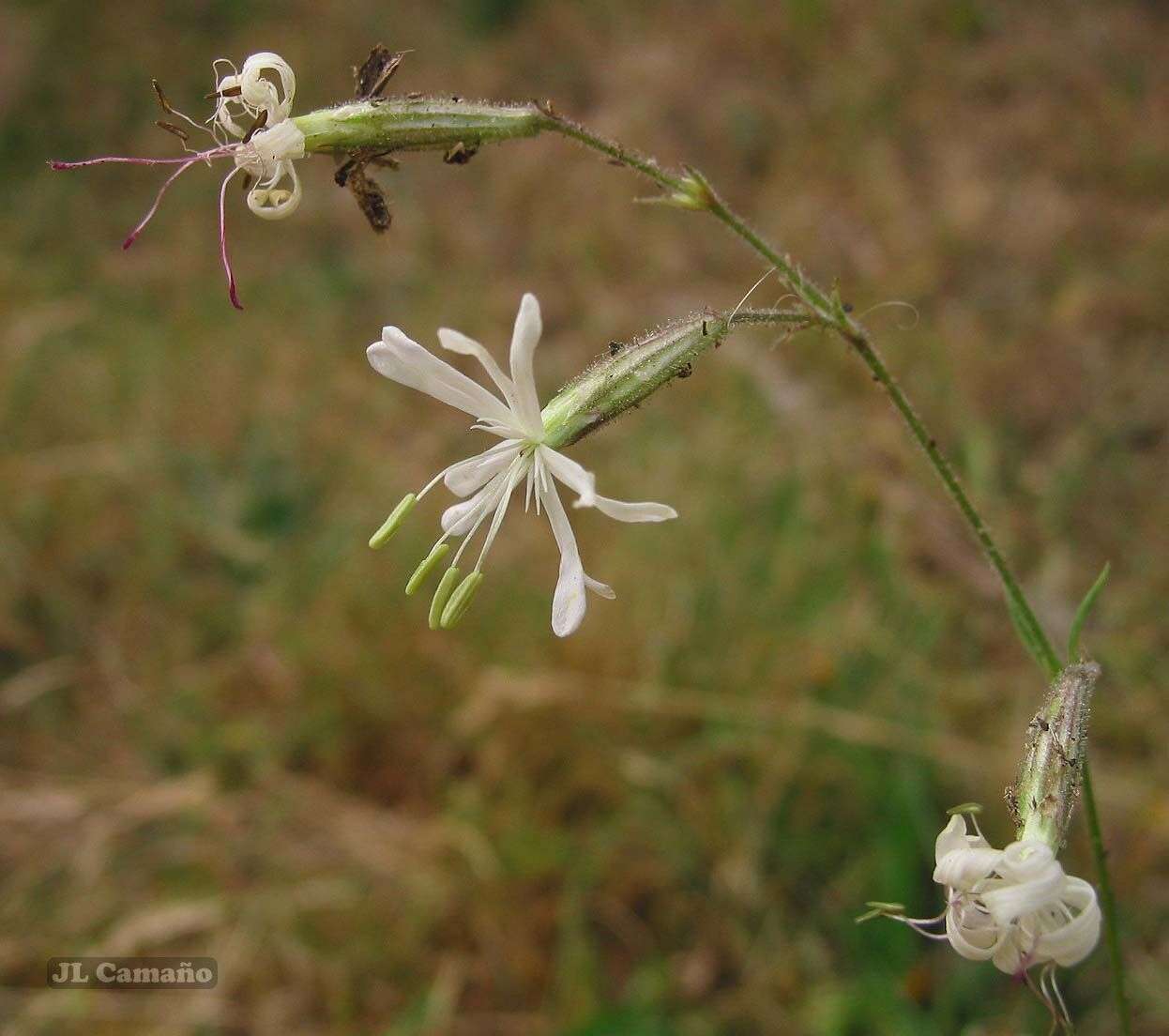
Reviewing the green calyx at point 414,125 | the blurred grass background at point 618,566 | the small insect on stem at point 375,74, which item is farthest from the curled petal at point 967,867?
the blurred grass background at point 618,566

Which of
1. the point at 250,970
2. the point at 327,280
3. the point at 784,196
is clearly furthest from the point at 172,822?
the point at 784,196

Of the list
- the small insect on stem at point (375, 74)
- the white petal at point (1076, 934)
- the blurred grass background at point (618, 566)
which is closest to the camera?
the white petal at point (1076, 934)

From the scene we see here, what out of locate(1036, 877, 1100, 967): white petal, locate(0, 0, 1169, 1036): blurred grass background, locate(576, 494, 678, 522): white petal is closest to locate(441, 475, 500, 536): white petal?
locate(576, 494, 678, 522): white petal

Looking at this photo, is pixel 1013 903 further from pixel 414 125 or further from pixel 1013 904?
pixel 414 125

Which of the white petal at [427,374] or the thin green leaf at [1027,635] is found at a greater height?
the white petal at [427,374]

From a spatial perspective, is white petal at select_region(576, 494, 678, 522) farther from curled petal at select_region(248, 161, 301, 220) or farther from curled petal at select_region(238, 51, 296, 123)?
curled petal at select_region(238, 51, 296, 123)

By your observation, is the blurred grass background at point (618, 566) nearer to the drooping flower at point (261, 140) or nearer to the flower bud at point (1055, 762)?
the flower bud at point (1055, 762)
